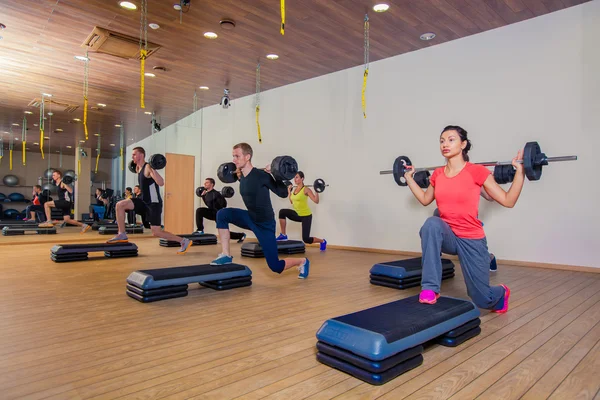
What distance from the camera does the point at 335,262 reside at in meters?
4.89

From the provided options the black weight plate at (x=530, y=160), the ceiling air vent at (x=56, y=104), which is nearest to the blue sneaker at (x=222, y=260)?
the black weight plate at (x=530, y=160)

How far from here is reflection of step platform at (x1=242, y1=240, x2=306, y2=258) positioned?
5.22 metres

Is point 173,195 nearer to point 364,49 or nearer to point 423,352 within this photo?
point 364,49

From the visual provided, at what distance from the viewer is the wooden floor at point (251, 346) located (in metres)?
1.48

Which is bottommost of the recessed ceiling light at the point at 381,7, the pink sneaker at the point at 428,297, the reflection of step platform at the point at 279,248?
the reflection of step platform at the point at 279,248

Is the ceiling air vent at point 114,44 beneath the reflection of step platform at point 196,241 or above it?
above

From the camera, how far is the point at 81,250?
4.64m

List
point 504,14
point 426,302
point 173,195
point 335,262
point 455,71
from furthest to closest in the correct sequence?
point 173,195 < point 455,71 < point 335,262 < point 504,14 < point 426,302

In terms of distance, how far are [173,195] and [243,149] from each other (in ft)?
16.6

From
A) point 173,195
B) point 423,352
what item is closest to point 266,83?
point 173,195

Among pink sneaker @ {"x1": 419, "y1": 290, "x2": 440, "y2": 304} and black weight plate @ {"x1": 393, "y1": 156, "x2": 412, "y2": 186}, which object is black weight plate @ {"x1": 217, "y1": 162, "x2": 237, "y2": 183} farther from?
pink sneaker @ {"x1": 419, "y1": 290, "x2": 440, "y2": 304}

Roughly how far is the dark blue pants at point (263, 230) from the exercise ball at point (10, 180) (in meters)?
7.74

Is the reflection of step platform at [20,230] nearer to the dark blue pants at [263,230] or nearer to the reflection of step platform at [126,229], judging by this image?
the reflection of step platform at [126,229]

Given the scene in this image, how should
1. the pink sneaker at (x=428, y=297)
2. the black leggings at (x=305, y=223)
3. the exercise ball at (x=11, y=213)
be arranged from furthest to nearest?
the exercise ball at (x=11, y=213) < the black leggings at (x=305, y=223) < the pink sneaker at (x=428, y=297)
